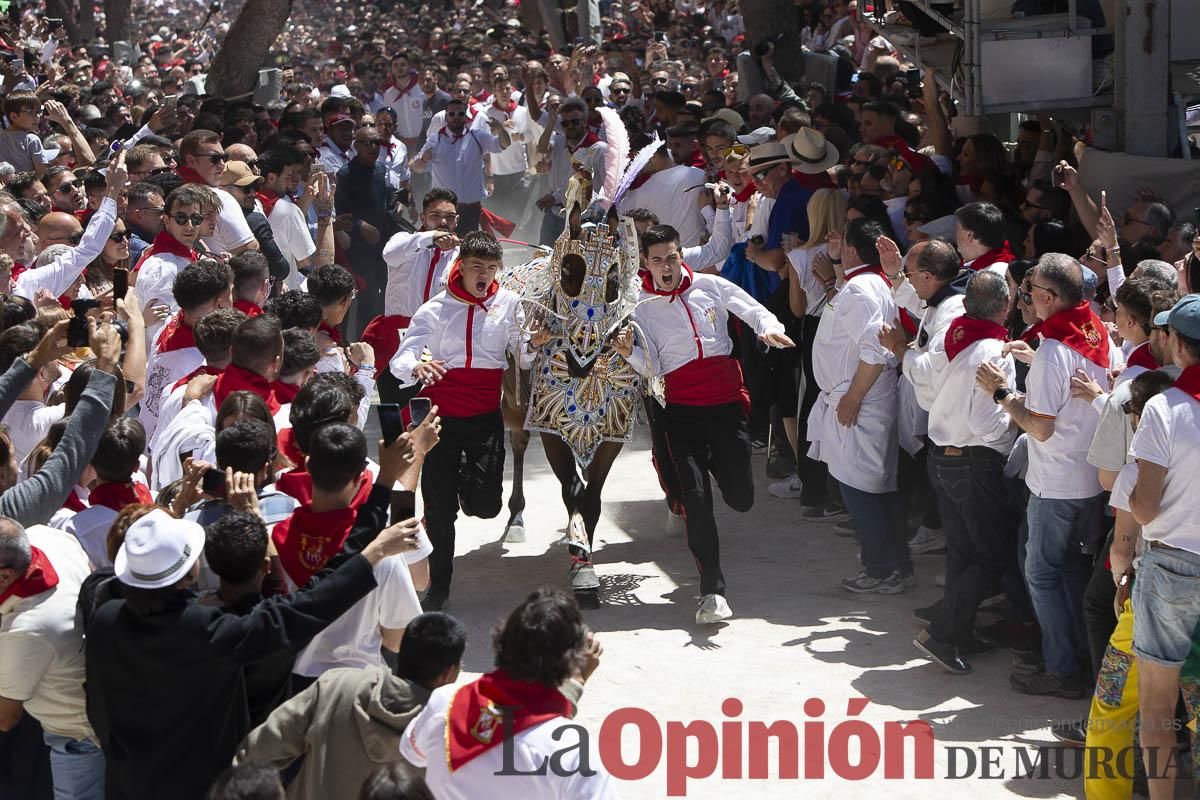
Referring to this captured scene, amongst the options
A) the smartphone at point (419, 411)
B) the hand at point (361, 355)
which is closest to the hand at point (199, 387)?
the hand at point (361, 355)

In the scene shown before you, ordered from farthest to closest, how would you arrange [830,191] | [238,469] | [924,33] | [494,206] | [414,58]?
[414,58], [494,206], [924,33], [830,191], [238,469]

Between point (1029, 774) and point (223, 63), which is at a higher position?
point (223, 63)

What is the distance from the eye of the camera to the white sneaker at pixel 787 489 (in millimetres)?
8844

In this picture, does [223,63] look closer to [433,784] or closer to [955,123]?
[955,123]

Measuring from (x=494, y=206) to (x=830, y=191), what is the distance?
8.12m

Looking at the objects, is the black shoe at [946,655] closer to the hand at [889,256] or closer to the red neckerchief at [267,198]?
the hand at [889,256]

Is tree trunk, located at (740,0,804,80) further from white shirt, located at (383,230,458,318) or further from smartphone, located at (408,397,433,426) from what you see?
smartphone, located at (408,397,433,426)

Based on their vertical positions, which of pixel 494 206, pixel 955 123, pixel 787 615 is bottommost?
pixel 787 615

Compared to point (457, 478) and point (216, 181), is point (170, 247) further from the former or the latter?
point (457, 478)

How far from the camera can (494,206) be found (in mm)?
15891

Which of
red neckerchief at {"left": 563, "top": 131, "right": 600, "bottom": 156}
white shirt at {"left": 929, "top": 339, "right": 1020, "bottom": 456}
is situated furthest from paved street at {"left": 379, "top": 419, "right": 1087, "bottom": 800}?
red neckerchief at {"left": 563, "top": 131, "right": 600, "bottom": 156}

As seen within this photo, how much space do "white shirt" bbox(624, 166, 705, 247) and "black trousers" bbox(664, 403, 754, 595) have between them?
2957mm

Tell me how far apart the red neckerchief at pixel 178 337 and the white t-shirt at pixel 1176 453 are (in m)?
3.85

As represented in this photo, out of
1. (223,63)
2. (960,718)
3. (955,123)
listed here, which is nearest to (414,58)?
(223,63)
